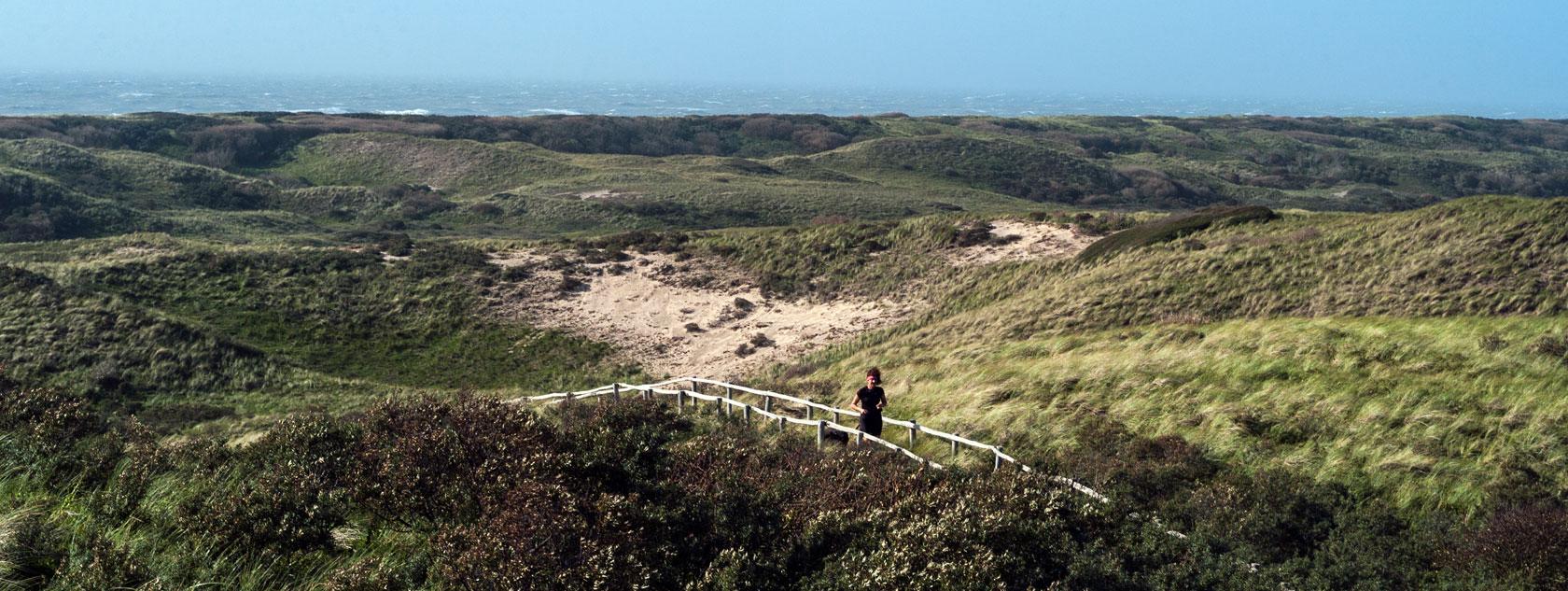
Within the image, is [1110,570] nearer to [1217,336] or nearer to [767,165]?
[1217,336]

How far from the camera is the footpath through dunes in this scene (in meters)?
29.1

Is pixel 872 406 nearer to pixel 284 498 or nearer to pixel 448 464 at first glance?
pixel 448 464

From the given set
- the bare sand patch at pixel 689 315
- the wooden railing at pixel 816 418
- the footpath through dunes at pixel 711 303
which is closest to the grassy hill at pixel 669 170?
the footpath through dunes at pixel 711 303

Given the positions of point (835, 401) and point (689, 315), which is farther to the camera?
point (689, 315)

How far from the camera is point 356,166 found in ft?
283

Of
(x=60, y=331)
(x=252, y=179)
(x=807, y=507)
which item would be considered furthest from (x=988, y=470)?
(x=252, y=179)

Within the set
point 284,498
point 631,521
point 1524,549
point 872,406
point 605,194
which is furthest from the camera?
point 605,194

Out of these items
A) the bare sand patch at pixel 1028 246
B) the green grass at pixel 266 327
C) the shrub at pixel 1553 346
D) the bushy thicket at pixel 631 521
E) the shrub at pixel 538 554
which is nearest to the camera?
the shrub at pixel 538 554

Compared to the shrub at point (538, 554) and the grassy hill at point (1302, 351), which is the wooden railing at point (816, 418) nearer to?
the grassy hill at point (1302, 351)

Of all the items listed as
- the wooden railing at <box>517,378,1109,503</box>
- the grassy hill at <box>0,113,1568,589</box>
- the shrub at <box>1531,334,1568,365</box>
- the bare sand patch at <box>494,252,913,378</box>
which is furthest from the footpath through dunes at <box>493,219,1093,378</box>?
the shrub at <box>1531,334,1568,365</box>

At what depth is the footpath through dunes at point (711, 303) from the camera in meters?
29.1

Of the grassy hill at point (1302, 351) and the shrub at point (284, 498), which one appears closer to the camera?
the shrub at point (284, 498)

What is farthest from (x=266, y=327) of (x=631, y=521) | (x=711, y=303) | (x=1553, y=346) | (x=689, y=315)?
(x=1553, y=346)

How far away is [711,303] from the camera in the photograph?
110 feet
